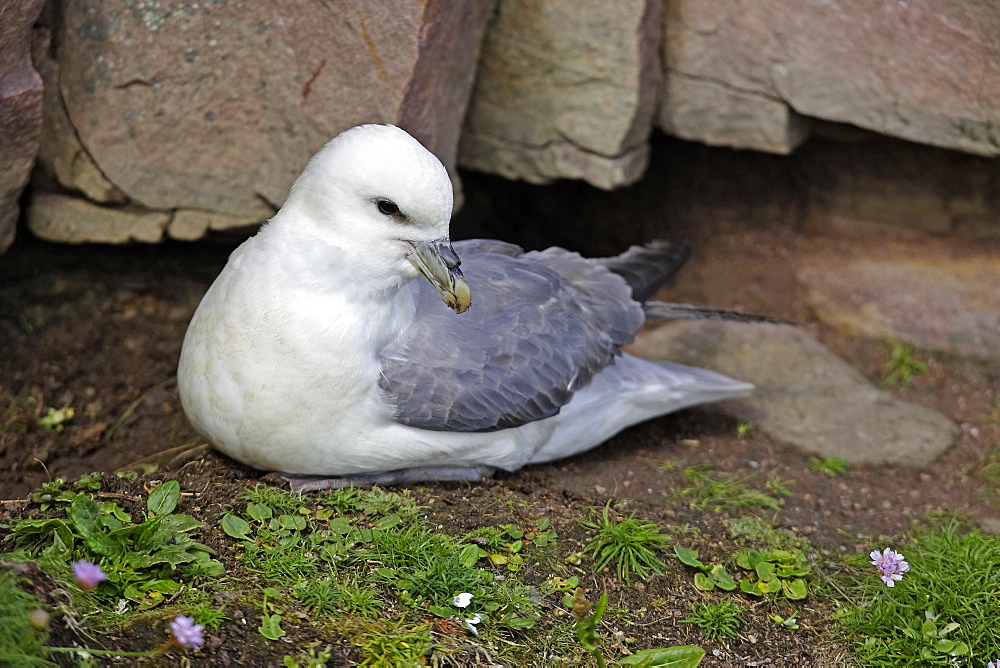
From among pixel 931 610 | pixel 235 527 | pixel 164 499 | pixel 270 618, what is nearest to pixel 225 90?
pixel 164 499

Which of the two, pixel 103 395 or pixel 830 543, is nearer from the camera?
pixel 830 543

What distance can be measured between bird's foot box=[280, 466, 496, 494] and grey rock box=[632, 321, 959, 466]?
141cm

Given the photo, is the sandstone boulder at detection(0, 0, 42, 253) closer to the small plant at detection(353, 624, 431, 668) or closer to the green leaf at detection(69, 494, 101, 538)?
the green leaf at detection(69, 494, 101, 538)

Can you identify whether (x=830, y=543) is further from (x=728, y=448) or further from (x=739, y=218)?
(x=739, y=218)

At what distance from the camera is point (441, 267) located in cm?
279

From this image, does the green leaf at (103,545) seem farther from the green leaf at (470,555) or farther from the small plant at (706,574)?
the small plant at (706,574)

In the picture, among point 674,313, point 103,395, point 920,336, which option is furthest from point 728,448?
point 103,395

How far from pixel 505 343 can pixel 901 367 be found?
212 cm

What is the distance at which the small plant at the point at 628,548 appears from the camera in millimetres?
3027

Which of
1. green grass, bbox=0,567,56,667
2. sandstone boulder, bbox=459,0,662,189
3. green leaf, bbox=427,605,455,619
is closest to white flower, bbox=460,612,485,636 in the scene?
green leaf, bbox=427,605,455,619

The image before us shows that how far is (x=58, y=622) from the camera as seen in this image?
7.34 feet

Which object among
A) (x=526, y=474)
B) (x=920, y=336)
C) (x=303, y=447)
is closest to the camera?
(x=303, y=447)

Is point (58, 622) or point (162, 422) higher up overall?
point (58, 622)

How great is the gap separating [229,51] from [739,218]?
2667mm
